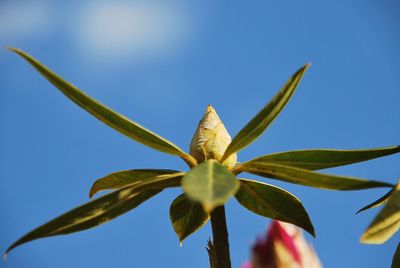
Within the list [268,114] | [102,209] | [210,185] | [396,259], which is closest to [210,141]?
[268,114]

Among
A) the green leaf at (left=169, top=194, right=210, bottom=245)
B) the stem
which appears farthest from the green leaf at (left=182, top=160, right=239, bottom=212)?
the green leaf at (left=169, top=194, right=210, bottom=245)

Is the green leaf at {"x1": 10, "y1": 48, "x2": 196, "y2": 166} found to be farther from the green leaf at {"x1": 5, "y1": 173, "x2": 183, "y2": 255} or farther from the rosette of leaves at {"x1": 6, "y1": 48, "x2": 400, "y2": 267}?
the green leaf at {"x1": 5, "y1": 173, "x2": 183, "y2": 255}

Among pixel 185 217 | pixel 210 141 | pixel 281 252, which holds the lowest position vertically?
pixel 281 252

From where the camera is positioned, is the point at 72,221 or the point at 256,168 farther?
the point at 256,168

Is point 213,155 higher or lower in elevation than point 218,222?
higher

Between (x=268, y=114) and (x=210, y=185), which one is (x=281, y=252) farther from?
(x=268, y=114)

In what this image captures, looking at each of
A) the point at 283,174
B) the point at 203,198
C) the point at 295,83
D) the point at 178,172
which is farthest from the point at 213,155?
the point at 203,198

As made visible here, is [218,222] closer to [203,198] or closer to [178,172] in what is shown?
[178,172]
